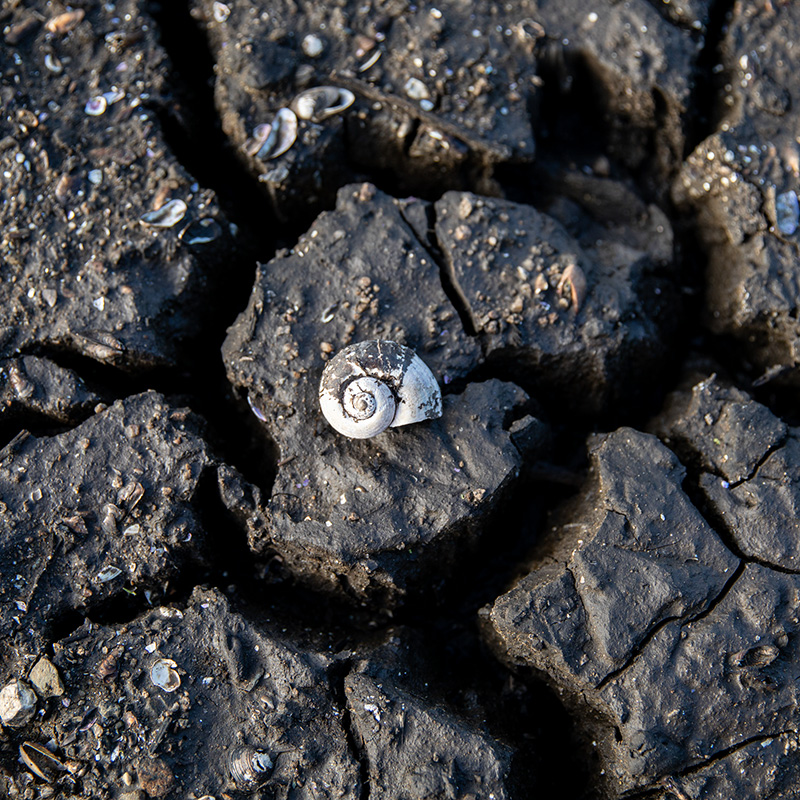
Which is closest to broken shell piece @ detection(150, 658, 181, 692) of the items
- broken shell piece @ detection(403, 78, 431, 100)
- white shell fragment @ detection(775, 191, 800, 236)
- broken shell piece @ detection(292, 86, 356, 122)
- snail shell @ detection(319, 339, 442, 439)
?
snail shell @ detection(319, 339, 442, 439)

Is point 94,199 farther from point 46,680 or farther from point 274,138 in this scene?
point 46,680

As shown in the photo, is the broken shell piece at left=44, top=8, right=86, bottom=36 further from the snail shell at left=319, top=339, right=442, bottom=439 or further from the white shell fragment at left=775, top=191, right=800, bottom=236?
the white shell fragment at left=775, top=191, right=800, bottom=236

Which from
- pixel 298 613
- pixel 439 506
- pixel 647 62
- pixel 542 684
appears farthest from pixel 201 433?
pixel 647 62

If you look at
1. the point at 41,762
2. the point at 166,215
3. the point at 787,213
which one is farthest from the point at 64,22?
the point at 787,213

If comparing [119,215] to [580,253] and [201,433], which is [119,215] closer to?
[201,433]

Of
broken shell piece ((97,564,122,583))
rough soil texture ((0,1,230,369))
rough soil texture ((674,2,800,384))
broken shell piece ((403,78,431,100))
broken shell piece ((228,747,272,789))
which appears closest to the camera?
broken shell piece ((228,747,272,789))

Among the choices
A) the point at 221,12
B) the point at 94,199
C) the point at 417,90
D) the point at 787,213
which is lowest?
the point at 787,213

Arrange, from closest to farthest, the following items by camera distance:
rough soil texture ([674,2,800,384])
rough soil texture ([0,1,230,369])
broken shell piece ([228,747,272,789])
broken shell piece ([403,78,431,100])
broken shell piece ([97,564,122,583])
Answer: broken shell piece ([228,747,272,789]) < broken shell piece ([97,564,122,583]) < rough soil texture ([0,1,230,369]) < rough soil texture ([674,2,800,384]) < broken shell piece ([403,78,431,100])
